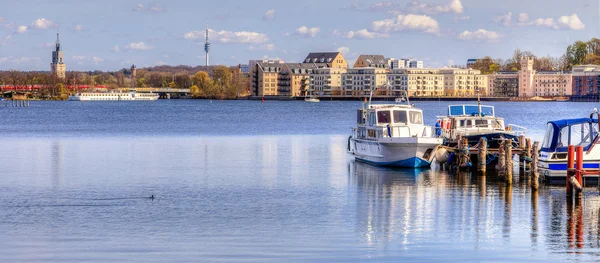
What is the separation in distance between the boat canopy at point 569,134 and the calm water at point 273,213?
80.6 inches

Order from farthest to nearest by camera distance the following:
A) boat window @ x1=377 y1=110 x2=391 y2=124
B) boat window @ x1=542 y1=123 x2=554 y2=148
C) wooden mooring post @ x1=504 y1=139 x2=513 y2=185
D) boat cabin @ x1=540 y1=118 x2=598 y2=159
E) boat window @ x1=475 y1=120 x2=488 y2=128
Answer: boat window @ x1=475 y1=120 x2=488 y2=128
boat window @ x1=377 y1=110 x2=391 y2=124
wooden mooring post @ x1=504 y1=139 x2=513 y2=185
boat window @ x1=542 y1=123 x2=554 y2=148
boat cabin @ x1=540 y1=118 x2=598 y2=159

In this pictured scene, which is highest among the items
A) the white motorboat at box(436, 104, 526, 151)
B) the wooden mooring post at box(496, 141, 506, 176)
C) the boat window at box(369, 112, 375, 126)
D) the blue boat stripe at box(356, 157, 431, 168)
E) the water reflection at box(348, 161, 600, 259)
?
the boat window at box(369, 112, 375, 126)

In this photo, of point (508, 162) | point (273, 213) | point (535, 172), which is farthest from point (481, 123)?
point (273, 213)

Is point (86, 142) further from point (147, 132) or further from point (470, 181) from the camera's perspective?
point (470, 181)

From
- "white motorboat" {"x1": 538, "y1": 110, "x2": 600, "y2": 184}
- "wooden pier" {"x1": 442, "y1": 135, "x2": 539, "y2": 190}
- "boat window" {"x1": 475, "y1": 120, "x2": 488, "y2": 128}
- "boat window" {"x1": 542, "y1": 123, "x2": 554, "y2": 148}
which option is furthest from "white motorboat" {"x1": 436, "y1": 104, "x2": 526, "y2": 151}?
"white motorboat" {"x1": 538, "y1": 110, "x2": 600, "y2": 184}

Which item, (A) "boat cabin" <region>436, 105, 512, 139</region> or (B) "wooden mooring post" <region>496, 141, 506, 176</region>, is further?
(A) "boat cabin" <region>436, 105, 512, 139</region>

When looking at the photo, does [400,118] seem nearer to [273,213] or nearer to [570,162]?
[570,162]

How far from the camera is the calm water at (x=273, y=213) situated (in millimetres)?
26703

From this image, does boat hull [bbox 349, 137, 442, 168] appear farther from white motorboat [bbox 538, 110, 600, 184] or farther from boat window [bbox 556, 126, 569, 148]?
boat window [bbox 556, 126, 569, 148]

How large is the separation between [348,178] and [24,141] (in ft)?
115

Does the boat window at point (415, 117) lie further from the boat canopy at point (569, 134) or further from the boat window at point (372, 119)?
the boat canopy at point (569, 134)

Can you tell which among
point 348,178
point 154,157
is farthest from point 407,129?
point 154,157

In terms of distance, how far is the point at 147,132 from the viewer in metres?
87.9

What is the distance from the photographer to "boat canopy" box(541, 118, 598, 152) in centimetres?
4069
